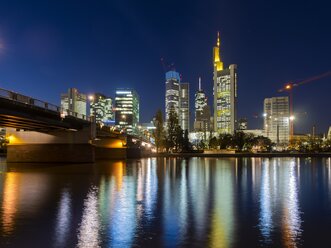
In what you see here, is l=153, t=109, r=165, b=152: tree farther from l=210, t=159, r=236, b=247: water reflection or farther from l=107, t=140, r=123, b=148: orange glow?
l=210, t=159, r=236, b=247: water reflection

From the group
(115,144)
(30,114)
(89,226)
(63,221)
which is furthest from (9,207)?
(115,144)

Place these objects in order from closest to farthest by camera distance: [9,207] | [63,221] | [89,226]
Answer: [89,226], [63,221], [9,207]

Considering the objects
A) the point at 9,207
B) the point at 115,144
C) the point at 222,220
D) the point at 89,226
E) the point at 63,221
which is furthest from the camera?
the point at 115,144

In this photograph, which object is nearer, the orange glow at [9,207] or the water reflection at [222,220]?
the water reflection at [222,220]

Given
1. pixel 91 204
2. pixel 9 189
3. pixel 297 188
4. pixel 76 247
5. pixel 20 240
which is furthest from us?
pixel 297 188

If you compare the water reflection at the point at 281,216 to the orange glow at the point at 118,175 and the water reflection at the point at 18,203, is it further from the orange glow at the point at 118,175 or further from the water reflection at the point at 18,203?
the orange glow at the point at 118,175

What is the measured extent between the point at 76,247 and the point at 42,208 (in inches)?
354

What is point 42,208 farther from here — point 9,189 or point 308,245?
point 308,245

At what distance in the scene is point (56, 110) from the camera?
65.4m

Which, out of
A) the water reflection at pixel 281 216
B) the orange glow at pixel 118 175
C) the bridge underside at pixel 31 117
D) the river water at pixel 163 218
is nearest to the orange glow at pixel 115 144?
the bridge underside at pixel 31 117

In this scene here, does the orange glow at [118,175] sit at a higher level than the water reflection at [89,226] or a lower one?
higher

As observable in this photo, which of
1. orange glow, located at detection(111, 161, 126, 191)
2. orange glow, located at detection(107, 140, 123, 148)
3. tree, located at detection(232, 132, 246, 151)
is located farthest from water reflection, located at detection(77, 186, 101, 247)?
tree, located at detection(232, 132, 246, 151)

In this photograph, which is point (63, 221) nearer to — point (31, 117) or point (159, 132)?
point (31, 117)

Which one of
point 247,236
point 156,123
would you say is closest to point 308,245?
point 247,236
